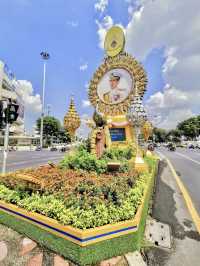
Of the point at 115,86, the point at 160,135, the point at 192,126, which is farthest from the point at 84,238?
the point at 160,135

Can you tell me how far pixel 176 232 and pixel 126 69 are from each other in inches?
449

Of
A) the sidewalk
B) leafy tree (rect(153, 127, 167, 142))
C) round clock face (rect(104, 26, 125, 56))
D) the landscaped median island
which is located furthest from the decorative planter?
leafy tree (rect(153, 127, 167, 142))

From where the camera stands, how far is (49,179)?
17.5ft

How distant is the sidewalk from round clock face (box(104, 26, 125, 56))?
36.5 feet

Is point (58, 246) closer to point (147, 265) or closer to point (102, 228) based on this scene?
point (102, 228)

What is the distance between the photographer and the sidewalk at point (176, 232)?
10.6 ft

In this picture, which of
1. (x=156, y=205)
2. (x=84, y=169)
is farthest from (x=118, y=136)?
(x=156, y=205)

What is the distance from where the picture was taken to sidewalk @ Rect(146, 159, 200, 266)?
3238mm

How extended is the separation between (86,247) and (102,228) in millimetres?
397

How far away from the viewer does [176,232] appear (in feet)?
13.9

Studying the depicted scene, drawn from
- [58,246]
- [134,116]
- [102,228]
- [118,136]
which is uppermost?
[134,116]

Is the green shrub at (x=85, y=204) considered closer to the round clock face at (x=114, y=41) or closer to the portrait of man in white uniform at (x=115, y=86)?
the portrait of man in white uniform at (x=115, y=86)

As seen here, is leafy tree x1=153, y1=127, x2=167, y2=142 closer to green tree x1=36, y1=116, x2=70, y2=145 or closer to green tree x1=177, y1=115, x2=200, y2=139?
green tree x1=177, y1=115, x2=200, y2=139

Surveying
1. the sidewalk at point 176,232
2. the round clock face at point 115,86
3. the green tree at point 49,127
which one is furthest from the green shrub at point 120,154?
A: the green tree at point 49,127
